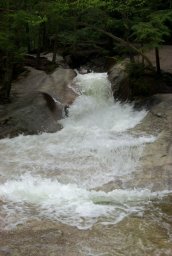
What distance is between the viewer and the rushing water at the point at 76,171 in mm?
8719

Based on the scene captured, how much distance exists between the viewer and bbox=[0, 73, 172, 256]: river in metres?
7.93

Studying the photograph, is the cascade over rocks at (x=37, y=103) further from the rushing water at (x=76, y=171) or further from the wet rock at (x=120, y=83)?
the wet rock at (x=120, y=83)

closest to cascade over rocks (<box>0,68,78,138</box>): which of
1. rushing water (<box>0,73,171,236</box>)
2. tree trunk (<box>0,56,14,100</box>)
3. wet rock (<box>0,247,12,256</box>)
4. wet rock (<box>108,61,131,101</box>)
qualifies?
tree trunk (<box>0,56,14,100</box>)

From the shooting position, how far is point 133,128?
48.2 ft

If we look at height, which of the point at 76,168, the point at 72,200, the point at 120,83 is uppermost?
the point at 72,200

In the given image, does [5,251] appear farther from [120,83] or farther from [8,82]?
[120,83]

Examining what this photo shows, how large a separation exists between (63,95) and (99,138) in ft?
19.5

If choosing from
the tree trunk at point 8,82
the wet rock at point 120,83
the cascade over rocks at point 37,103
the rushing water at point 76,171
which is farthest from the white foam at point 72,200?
the wet rock at point 120,83

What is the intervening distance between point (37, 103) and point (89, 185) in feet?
22.7

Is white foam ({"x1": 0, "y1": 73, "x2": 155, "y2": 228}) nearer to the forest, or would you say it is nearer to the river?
the river

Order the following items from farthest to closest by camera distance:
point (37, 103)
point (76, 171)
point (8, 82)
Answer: point (8, 82) < point (37, 103) < point (76, 171)

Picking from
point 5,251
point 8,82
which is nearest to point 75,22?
point 8,82

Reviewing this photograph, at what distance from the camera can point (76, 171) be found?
11414 mm

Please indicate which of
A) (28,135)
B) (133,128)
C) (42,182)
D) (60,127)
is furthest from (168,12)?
(42,182)
